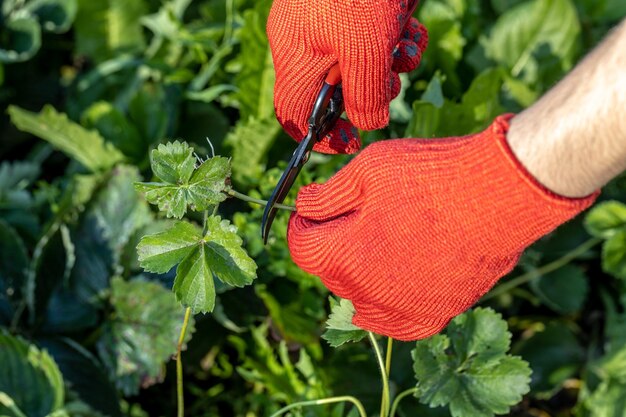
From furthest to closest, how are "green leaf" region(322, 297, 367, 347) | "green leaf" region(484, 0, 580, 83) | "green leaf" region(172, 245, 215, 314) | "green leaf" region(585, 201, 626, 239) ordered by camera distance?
"green leaf" region(484, 0, 580, 83), "green leaf" region(585, 201, 626, 239), "green leaf" region(322, 297, 367, 347), "green leaf" region(172, 245, 215, 314)

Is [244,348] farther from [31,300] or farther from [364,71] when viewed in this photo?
[364,71]

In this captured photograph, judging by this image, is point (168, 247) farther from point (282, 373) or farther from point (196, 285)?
point (282, 373)

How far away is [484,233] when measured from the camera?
868 millimetres

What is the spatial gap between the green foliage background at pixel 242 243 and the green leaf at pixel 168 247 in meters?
0.22

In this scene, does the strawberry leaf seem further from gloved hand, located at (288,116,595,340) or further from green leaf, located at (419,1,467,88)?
green leaf, located at (419,1,467,88)

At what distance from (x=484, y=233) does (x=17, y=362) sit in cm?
87

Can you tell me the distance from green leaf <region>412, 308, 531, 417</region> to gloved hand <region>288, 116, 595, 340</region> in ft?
0.38

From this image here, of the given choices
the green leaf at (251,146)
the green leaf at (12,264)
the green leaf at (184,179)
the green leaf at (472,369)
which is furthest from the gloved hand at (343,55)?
the green leaf at (12,264)

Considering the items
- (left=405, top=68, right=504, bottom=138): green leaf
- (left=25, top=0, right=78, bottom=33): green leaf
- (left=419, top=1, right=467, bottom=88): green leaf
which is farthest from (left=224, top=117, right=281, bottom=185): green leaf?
(left=25, top=0, right=78, bottom=33): green leaf

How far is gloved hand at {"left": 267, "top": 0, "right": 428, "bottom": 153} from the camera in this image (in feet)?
3.14

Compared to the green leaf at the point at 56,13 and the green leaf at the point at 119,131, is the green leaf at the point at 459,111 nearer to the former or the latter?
the green leaf at the point at 119,131

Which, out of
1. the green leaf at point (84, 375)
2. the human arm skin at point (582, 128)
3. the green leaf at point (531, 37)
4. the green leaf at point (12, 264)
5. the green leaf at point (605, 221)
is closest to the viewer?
the human arm skin at point (582, 128)

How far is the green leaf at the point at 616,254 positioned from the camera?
1.62 metres

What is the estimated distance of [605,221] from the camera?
64.8 inches
